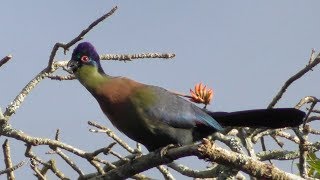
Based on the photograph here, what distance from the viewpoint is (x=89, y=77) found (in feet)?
17.6

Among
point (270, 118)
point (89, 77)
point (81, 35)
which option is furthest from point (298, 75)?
point (89, 77)

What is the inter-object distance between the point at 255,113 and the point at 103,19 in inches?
70.0

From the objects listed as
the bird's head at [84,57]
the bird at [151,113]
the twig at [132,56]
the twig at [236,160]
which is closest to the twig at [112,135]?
the bird at [151,113]

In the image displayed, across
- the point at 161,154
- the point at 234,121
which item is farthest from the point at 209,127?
the point at 161,154

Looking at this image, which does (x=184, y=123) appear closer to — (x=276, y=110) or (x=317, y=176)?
(x=276, y=110)

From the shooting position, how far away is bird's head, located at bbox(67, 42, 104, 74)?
213 inches

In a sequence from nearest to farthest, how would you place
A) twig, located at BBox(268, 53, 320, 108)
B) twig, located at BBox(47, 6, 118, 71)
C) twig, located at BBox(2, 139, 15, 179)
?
twig, located at BBox(47, 6, 118, 71), twig, located at BBox(2, 139, 15, 179), twig, located at BBox(268, 53, 320, 108)

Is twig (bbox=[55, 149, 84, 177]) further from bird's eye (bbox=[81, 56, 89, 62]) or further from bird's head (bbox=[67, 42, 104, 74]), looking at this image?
bird's eye (bbox=[81, 56, 89, 62])

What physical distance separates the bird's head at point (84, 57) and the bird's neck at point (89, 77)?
4cm

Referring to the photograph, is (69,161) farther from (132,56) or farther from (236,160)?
(236,160)

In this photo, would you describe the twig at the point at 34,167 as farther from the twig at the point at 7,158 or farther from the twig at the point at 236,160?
the twig at the point at 236,160

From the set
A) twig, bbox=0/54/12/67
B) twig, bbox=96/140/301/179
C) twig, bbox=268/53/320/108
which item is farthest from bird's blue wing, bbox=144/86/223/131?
twig, bbox=0/54/12/67

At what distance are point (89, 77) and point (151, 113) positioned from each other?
600 mm

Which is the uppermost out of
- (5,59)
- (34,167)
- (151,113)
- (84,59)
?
(5,59)
